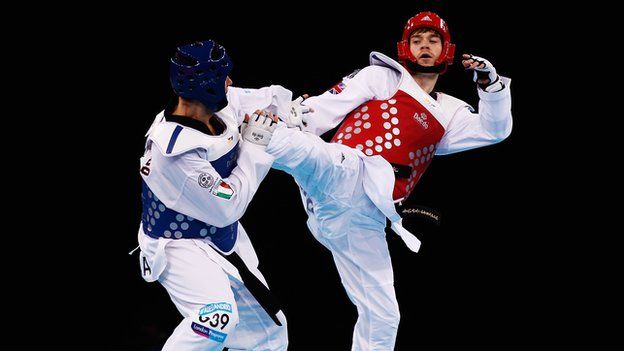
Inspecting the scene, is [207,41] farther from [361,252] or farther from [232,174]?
[361,252]

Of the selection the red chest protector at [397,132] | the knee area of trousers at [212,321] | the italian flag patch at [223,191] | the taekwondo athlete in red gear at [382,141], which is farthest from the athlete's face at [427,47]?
the knee area of trousers at [212,321]

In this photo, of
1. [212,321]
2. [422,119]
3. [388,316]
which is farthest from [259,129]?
[388,316]

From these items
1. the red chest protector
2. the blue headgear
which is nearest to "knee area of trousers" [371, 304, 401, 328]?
the red chest protector

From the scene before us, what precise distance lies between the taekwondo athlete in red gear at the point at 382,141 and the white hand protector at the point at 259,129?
670 mm

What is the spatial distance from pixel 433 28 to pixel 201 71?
1698 millimetres

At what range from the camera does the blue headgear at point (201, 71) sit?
17.0 feet

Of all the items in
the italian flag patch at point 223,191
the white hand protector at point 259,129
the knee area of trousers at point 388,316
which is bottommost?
the knee area of trousers at point 388,316

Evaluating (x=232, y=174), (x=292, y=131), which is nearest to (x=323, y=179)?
(x=292, y=131)

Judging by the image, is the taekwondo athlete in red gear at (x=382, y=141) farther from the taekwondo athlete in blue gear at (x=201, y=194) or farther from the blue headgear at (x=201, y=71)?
the blue headgear at (x=201, y=71)

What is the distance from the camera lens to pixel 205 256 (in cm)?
543

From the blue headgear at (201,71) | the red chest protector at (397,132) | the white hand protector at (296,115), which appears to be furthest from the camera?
the red chest protector at (397,132)

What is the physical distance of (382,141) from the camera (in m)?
6.24

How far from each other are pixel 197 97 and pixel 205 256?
768 millimetres

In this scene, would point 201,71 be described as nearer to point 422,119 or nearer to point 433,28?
point 422,119
